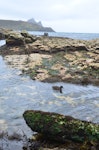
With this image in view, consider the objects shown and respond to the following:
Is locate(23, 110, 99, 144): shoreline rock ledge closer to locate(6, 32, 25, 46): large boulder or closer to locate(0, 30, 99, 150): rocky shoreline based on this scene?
locate(0, 30, 99, 150): rocky shoreline

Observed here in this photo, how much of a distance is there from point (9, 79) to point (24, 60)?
1391 centimetres

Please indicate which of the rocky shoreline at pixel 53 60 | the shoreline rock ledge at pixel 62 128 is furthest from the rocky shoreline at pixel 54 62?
the shoreline rock ledge at pixel 62 128

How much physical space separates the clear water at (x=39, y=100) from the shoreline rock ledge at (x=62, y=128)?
2162 mm

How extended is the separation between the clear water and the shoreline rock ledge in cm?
216

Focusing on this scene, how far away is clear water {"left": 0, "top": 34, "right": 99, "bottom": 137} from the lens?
2242 centimetres

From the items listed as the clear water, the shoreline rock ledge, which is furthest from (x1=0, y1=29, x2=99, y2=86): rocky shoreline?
the shoreline rock ledge

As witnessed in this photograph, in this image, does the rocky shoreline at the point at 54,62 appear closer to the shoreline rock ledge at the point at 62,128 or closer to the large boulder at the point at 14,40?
the large boulder at the point at 14,40

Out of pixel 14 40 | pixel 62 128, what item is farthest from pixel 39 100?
pixel 14 40

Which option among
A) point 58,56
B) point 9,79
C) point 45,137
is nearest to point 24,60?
point 58,56

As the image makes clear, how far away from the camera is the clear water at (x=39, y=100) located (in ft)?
73.6

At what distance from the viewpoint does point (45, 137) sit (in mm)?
16984

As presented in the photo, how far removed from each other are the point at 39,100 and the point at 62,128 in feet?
36.5

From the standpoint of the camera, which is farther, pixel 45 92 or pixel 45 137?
pixel 45 92

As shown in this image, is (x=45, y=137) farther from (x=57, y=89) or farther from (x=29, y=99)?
(x=57, y=89)
